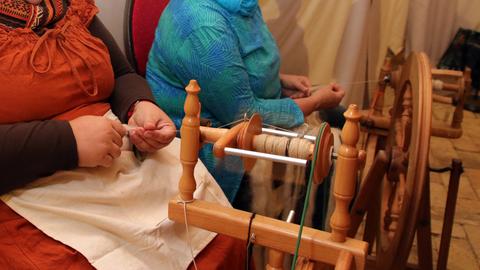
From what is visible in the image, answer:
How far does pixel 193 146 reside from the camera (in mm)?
731

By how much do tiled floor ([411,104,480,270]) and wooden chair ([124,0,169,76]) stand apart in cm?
124

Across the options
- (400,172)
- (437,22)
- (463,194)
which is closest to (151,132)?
(400,172)

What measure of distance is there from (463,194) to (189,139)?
190 cm

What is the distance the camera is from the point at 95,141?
767 millimetres

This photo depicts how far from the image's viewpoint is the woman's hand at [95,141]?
76cm

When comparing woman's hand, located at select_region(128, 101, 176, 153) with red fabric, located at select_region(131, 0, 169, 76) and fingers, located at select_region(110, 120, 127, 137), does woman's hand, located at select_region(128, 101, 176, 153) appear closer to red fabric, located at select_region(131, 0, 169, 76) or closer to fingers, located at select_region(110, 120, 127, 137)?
fingers, located at select_region(110, 120, 127, 137)

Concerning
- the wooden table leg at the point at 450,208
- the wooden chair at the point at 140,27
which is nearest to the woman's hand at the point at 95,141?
the wooden chair at the point at 140,27

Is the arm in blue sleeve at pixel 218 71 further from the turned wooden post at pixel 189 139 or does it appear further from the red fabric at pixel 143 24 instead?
the turned wooden post at pixel 189 139

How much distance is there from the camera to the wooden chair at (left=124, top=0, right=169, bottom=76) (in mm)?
1441

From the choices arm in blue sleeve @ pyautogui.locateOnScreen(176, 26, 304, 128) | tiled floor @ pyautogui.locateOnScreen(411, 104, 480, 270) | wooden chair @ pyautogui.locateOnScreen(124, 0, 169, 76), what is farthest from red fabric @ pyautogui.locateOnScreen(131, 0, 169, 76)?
tiled floor @ pyautogui.locateOnScreen(411, 104, 480, 270)

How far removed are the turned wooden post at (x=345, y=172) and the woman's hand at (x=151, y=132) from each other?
0.36 metres

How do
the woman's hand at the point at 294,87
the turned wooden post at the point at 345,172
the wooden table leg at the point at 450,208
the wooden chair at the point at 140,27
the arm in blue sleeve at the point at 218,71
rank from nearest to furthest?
the turned wooden post at the point at 345,172 < the arm in blue sleeve at the point at 218,71 < the wooden table leg at the point at 450,208 < the wooden chair at the point at 140,27 < the woman's hand at the point at 294,87

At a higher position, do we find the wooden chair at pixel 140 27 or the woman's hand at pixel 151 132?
the wooden chair at pixel 140 27

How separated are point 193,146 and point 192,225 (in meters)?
0.13
